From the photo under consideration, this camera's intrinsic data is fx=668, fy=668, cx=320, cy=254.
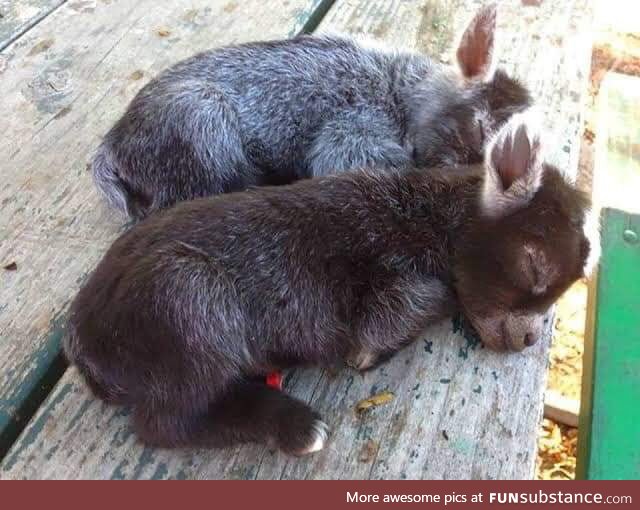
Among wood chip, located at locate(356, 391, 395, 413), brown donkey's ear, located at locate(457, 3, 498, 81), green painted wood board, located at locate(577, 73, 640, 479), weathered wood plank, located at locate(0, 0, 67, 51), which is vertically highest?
weathered wood plank, located at locate(0, 0, 67, 51)

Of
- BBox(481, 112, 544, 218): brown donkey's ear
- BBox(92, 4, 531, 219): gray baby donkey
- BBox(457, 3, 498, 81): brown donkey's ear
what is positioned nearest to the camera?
BBox(481, 112, 544, 218): brown donkey's ear

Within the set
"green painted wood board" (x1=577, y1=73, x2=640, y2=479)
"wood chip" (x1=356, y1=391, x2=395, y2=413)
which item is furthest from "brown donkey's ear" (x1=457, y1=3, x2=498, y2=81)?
"wood chip" (x1=356, y1=391, x2=395, y2=413)

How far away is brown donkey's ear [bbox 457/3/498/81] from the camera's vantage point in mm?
3271

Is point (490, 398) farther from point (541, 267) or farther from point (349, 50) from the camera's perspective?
point (349, 50)

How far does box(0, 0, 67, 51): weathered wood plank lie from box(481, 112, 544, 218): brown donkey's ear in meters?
2.72

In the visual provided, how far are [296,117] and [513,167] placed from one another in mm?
1327

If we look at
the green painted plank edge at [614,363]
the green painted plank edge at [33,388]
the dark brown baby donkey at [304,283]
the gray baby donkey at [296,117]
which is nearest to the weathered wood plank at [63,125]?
the green painted plank edge at [33,388]

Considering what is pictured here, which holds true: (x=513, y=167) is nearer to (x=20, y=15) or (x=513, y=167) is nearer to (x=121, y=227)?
(x=121, y=227)

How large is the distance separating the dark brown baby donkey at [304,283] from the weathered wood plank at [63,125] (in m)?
0.42

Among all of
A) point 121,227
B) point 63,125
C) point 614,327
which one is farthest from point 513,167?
point 63,125

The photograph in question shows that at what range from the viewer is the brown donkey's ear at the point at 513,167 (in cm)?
222

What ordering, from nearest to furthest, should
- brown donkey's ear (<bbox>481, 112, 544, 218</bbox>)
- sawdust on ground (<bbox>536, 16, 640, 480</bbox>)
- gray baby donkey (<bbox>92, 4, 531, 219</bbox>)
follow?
brown donkey's ear (<bbox>481, 112, 544, 218</bbox>)
gray baby donkey (<bbox>92, 4, 531, 219</bbox>)
sawdust on ground (<bbox>536, 16, 640, 480</bbox>)

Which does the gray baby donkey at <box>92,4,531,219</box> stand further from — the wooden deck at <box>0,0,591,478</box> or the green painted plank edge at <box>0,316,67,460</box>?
the green painted plank edge at <box>0,316,67,460</box>

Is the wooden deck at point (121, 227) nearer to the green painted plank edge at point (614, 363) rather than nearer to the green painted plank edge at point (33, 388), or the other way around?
the green painted plank edge at point (33, 388)
